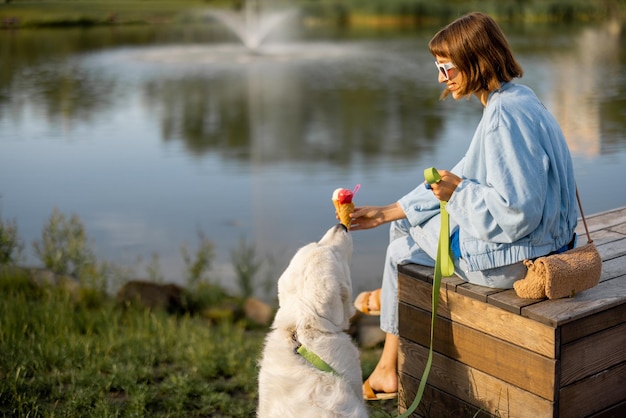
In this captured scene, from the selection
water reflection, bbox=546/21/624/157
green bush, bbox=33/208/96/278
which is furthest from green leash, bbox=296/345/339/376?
water reflection, bbox=546/21/624/157

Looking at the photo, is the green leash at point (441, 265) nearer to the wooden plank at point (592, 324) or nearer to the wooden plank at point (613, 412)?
the wooden plank at point (592, 324)

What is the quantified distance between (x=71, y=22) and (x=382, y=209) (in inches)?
954

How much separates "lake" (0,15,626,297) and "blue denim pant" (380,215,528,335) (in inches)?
102

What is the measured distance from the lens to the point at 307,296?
3334mm

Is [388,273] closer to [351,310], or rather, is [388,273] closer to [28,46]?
[351,310]

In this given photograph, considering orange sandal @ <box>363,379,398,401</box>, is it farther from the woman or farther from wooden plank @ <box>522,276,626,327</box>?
wooden plank @ <box>522,276,626,327</box>

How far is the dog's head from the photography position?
3.31 m

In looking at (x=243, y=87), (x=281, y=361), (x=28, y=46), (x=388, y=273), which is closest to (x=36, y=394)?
(x=281, y=361)

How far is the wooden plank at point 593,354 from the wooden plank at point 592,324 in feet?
0.07

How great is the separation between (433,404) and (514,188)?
1.16 m

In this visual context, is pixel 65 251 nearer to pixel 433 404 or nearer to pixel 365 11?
pixel 433 404

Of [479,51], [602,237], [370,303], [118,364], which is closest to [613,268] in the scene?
[602,237]

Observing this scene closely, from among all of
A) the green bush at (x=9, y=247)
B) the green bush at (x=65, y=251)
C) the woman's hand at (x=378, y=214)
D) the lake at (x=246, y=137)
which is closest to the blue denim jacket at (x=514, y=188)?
the woman's hand at (x=378, y=214)

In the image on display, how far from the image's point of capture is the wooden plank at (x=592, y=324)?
10.5 ft
